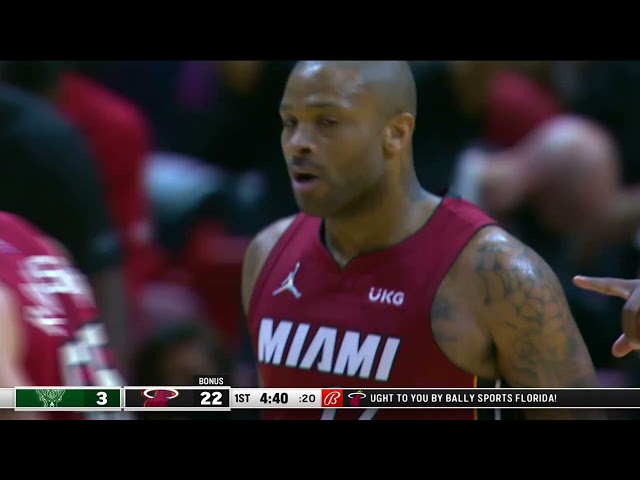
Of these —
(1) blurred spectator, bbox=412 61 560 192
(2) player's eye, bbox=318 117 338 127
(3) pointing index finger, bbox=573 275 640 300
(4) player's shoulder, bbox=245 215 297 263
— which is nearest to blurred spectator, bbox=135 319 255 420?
(4) player's shoulder, bbox=245 215 297 263

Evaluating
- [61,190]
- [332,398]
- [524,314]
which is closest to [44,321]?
[61,190]

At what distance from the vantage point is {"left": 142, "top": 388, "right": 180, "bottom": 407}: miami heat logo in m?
3.48

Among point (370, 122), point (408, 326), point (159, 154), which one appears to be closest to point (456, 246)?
point (408, 326)

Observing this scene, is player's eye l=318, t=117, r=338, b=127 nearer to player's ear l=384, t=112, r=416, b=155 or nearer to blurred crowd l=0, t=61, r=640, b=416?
player's ear l=384, t=112, r=416, b=155

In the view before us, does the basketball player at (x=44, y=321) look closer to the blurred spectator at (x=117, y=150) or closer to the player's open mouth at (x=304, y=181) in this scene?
the blurred spectator at (x=117, y=150)

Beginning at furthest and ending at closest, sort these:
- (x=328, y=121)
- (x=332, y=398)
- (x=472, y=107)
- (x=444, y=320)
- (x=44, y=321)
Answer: (x=472, y=107) < (x=332, y=398) < (x=328, y=121) < (x=444, y=320) < (x=44, y=321)

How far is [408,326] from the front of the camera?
3.16 metres

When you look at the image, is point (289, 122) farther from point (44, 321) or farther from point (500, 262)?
point (44, 321)

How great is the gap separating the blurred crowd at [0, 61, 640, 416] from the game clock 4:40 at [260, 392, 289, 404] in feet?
0.45

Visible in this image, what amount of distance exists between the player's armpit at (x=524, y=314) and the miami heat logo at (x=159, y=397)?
1.18 meters

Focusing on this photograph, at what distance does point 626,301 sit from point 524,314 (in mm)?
637

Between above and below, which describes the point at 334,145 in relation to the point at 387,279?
above

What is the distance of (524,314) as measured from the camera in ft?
9.92
